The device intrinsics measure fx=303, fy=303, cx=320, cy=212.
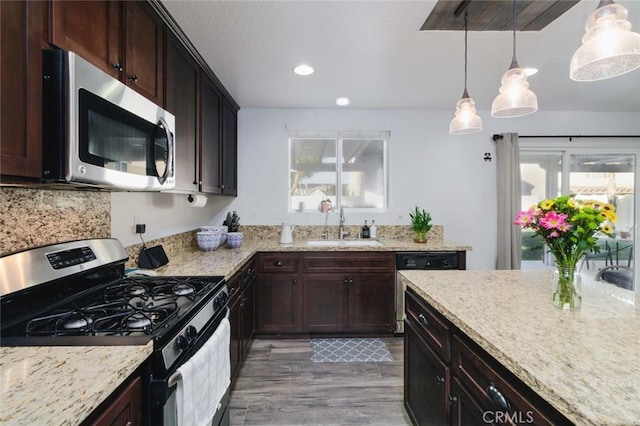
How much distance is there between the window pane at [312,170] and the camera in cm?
367

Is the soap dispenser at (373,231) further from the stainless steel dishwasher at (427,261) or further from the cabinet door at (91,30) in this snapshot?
the cabinet door at (91,30)

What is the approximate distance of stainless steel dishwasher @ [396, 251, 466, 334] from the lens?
294 cm

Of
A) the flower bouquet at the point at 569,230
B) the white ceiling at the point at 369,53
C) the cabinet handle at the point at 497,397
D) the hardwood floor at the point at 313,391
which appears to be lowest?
the hardwood floor at the point at 313,391

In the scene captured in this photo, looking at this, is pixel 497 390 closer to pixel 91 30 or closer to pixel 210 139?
pixel 91 30

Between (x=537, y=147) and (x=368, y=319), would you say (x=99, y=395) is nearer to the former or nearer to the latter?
(x=368, y=319)

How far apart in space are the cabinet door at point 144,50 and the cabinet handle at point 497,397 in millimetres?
1866

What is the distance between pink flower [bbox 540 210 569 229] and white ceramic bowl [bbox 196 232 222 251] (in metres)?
2.40

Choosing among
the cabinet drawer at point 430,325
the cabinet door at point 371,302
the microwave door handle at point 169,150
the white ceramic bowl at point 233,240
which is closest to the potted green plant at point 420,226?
the cabinet door at point 371,302

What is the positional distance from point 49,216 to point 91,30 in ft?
2.64

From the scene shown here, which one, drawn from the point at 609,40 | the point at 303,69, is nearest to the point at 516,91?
the point at 609,40

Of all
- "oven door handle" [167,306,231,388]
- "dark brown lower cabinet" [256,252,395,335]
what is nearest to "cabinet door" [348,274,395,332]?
"dark brown lower cabinet" [256,252,395,335]

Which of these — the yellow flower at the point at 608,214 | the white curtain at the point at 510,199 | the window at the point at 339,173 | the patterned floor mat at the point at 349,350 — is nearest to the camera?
the yellow flower at the point at 608,214

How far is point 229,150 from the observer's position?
320 centimetres

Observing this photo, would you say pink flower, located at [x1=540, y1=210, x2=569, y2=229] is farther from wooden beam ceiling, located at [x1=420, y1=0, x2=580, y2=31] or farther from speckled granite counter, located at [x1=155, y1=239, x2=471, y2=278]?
speckled granite counter, located at [x1=155, y1=239, x2=471, y2=278]
